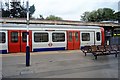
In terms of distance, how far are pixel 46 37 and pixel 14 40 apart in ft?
10.9

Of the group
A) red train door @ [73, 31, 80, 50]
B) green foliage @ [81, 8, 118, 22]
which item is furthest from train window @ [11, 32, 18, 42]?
green foliage @ [81, 8, 118, 22]

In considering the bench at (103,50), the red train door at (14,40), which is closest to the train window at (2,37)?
the red train door at (14,40)

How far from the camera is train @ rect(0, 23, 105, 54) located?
2030cm

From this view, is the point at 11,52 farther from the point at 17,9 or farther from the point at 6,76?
the point at 17,9

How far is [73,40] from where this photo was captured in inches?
943

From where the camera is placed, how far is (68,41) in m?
23.6

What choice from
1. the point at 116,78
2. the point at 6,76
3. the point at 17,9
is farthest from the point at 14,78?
the point at 17,9

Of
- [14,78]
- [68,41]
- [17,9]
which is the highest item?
[17,9]

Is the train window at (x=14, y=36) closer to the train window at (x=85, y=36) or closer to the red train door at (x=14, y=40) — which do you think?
the red train door at (x=14, y=40)

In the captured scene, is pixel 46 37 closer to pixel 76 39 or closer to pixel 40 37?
pixel 40 37

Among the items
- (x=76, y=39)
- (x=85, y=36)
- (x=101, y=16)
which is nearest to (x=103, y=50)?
(x=76, y=39)

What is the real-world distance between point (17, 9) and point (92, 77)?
2181 inches

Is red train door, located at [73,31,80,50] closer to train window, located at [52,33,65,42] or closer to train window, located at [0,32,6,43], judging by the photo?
train window, located at [52,33,65,42]

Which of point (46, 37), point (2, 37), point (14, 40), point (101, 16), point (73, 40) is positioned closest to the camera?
point (2, 37)
